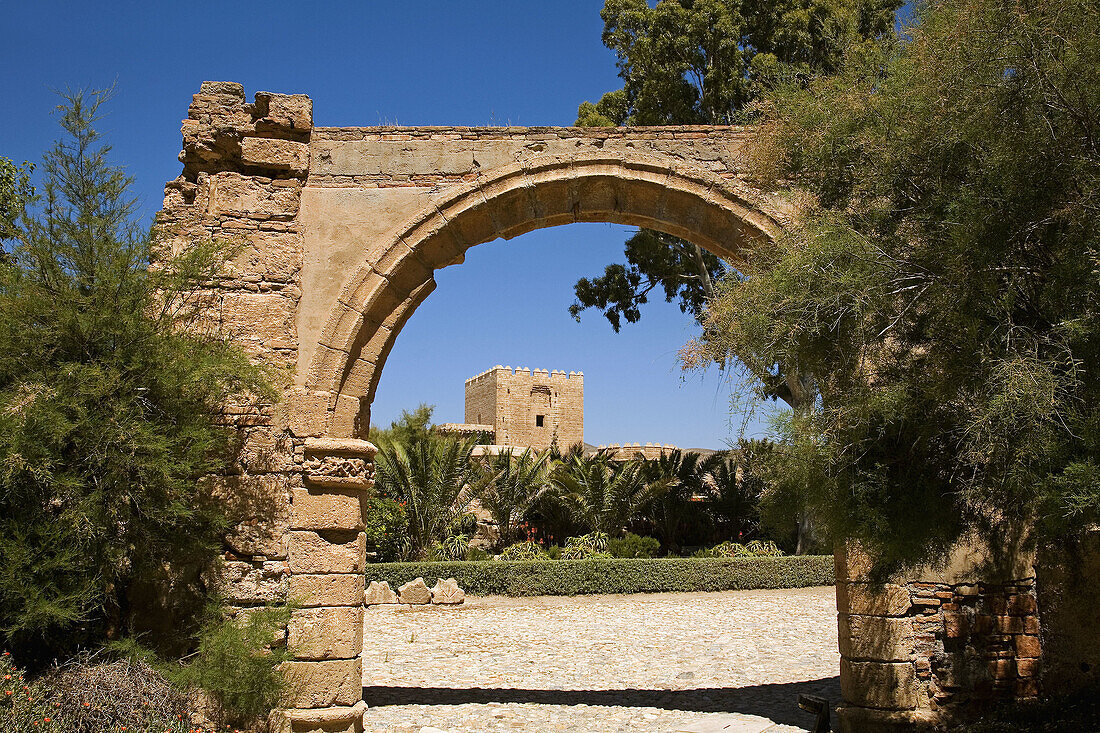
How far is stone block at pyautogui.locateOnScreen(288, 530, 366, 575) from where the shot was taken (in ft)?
19.0

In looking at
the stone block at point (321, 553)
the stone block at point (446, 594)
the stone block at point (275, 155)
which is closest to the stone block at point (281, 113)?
the stone block at point (275, 155)

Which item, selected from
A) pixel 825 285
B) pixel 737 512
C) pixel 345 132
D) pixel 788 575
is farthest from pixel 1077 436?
pixel 737 512

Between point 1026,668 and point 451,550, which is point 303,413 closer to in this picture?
point 1026,668

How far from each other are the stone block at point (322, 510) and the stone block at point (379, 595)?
720cm

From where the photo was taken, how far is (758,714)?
6.38 meters

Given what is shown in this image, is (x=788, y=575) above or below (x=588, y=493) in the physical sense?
below

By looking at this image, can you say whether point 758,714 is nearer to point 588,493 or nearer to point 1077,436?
point 1077,436

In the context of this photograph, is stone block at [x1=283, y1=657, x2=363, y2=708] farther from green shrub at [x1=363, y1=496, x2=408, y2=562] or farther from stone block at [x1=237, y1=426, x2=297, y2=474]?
green shrub at [x1=363, y1=496, x2=408, y2=562]

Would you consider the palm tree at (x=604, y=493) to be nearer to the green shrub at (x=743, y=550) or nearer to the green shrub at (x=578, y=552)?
the green shrub at (x=578, y=552)

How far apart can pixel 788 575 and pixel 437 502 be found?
6.72m

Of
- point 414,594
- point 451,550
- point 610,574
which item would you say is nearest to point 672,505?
point 610,574

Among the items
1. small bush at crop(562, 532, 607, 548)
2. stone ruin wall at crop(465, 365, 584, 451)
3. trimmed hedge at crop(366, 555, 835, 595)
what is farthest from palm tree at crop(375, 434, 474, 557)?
stone ruin wall at crop(465, 365, 584, 451)

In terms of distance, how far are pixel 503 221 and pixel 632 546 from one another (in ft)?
33.5

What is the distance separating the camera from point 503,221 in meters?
6.53
